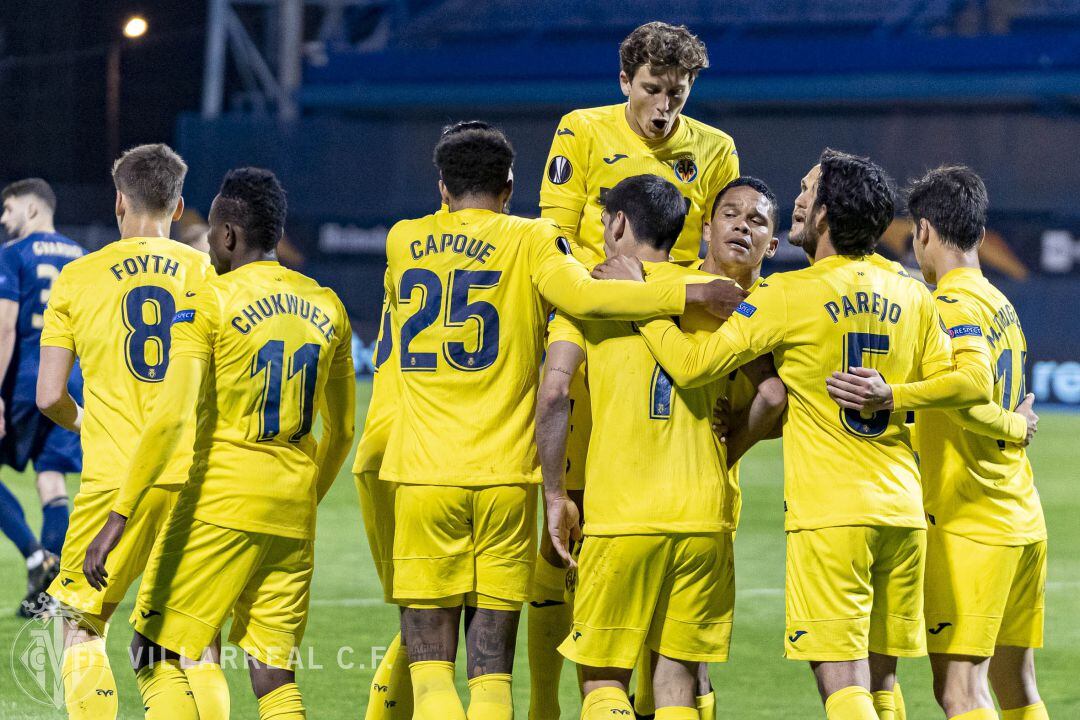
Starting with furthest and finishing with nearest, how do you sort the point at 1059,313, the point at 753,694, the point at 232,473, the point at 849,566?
the point at 1059,313
the point at 753,694
the point at 232,473
the point at 849,566

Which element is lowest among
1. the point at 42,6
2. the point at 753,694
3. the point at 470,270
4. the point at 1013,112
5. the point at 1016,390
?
the point at 753,694

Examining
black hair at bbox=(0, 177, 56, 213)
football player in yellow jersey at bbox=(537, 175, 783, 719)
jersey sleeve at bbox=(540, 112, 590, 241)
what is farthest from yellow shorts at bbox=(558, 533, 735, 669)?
black hair at bbox=(0, 177, 56, 213)

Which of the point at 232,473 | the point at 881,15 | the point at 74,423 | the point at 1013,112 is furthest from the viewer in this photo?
the point at 881,15

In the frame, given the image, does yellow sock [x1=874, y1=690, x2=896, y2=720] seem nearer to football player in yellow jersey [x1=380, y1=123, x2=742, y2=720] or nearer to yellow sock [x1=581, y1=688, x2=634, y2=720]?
yellow sock [x1=581, y1=688, x2=634, y2=720]

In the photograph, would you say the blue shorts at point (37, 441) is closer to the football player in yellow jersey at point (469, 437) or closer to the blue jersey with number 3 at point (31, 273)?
the blue jersey with number 3 at point (31, 273)

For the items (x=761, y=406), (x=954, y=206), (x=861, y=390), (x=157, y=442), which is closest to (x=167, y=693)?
(x=157, y=442)

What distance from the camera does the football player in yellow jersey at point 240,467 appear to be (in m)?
4.29

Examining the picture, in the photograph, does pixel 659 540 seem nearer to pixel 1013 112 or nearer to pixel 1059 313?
pixel 1059 313

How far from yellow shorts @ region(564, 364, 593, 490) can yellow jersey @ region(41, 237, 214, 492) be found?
51.6 inches

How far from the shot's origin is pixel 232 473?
4.34 meters

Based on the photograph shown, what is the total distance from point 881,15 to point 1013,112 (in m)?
4.16

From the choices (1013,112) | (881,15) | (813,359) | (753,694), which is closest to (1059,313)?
(1013,112)

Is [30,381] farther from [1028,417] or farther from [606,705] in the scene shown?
[1028,417]

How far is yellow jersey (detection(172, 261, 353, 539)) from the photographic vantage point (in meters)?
4.32
